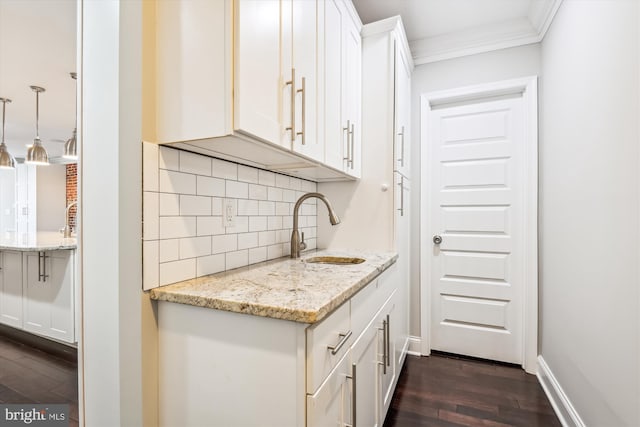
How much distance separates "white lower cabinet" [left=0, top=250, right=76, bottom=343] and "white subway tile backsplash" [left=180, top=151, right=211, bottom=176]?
2282 mm

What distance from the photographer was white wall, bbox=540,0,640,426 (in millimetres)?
1187

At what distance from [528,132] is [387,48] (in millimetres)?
1249

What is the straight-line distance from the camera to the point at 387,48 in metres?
2.06

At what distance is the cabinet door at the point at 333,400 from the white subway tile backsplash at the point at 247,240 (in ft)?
2.20

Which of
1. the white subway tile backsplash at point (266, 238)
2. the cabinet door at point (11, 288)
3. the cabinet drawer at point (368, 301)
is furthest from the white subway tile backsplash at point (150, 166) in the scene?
the cabinet door at point (11, 288)

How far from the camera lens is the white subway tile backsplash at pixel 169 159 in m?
1.01

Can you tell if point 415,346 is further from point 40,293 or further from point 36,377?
point 40,293

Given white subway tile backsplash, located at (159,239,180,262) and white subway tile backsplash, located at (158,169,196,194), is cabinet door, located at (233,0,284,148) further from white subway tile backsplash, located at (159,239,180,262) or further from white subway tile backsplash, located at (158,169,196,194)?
white subway tile backsplash, located at (159,239,180,262)

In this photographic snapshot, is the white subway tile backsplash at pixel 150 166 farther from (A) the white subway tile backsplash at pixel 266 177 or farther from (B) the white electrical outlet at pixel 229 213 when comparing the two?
(A) the white subway tile backsplash at pixel 266 177

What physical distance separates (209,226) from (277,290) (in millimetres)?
434

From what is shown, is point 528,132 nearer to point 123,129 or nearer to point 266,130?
point 266,130

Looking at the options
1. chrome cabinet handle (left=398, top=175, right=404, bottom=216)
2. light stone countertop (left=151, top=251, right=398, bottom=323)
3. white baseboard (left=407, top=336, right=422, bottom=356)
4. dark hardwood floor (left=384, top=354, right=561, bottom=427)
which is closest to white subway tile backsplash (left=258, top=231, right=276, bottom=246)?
light stone countertop (left=151, top=251, right=398, bottom=323)

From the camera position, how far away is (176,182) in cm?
107

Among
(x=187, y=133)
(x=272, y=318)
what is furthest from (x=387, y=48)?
(x=272, y=318)
